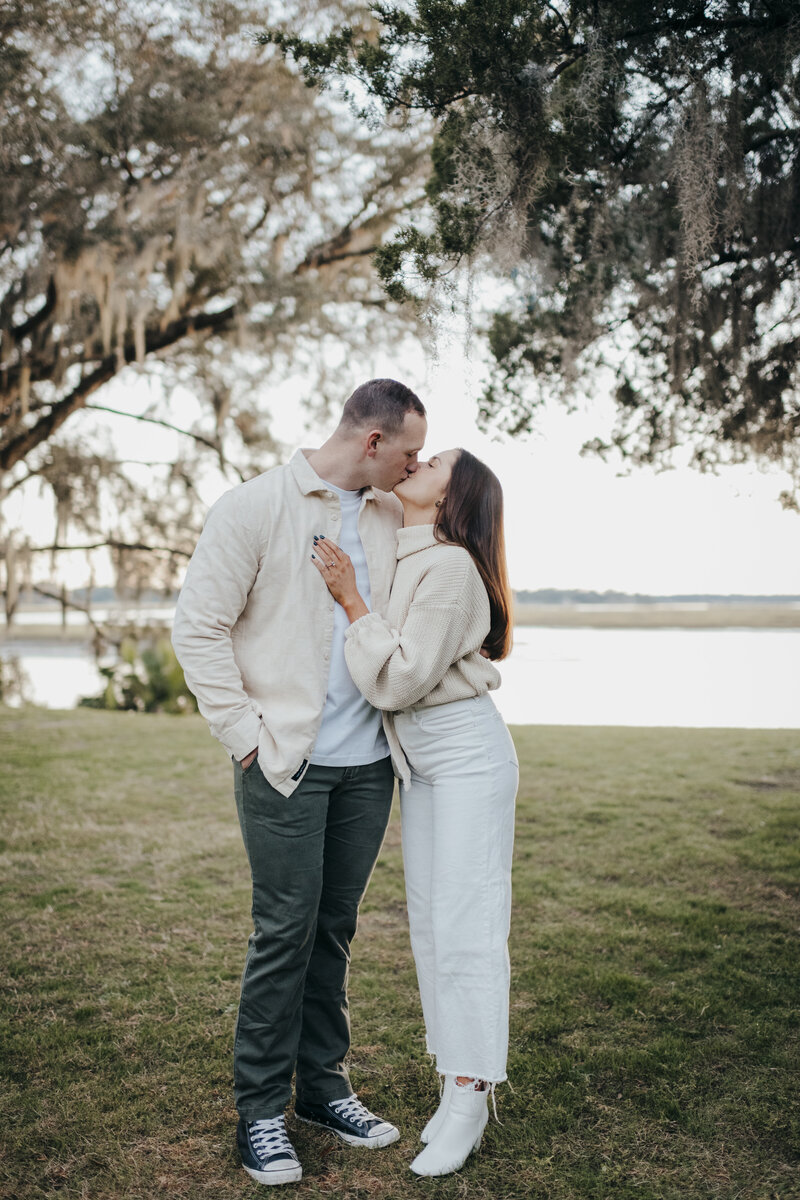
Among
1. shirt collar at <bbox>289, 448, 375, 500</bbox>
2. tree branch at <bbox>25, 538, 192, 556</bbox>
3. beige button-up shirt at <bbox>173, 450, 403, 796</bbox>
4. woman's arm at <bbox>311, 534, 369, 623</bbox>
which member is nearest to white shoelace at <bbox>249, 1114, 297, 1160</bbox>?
beige button-up shirt at <bbox>173, 450, 403, 796</bbox>

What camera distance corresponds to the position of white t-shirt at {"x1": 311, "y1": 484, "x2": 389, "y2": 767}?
2377 mm

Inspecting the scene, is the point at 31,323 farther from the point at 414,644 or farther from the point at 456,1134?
the point at 456,1134

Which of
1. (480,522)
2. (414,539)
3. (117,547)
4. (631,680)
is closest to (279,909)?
(414,539)

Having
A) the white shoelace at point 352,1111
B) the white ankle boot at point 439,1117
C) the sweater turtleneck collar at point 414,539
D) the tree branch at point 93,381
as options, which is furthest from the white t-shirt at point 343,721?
the tree branch at point 93,381

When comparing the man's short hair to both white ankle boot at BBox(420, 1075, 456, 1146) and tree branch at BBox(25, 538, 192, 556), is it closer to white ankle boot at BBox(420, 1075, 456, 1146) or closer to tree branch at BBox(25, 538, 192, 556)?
white ankle boot at BBox(420, 1075, 456, 1146)

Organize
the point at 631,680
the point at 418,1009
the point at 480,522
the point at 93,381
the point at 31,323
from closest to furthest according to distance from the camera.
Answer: the point at 480,522
the point at 418,1009
the point at 31,323
the point at 93,381
the point at 631,680

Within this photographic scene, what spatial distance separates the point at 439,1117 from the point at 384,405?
1925 mm

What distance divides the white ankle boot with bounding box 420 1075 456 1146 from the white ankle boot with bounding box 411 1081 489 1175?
0.04ft

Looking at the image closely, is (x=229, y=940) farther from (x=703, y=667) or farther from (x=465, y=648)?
(x=703, y=667)

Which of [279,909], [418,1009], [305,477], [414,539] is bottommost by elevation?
[418,1009]

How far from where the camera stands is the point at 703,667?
17125 millimetres

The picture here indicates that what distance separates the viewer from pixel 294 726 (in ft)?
7.51

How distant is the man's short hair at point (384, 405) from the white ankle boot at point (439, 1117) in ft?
5.73

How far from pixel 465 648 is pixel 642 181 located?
7.54 ft
